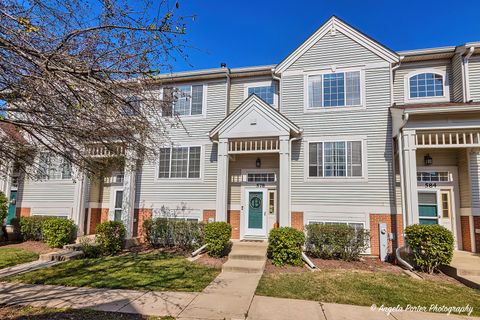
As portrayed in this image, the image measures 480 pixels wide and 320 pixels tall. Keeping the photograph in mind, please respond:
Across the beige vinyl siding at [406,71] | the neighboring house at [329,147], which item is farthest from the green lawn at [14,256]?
the beige vinyl siding at [406,71]

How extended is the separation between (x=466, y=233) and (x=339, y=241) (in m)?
4.40

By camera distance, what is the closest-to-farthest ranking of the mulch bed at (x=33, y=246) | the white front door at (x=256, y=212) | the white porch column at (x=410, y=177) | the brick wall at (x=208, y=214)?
1. the white porch column at (x=410, y=177)
2. the mulch bed at (x=33, y=246)
3. the white front door at (x=256, y=212)
4. the brick wall at (x=208, y=214)

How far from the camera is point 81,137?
17.6 feet

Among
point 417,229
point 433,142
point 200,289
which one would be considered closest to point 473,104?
point 433,142

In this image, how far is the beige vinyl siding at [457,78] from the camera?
10047 mm

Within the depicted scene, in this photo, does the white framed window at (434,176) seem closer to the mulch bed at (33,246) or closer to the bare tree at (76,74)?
the bare tree at (76,74)

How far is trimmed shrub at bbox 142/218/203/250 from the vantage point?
418 inches

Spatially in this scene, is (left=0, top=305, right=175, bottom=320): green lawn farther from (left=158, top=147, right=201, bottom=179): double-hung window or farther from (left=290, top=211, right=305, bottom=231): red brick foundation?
(left=158, top=147, right=201, bottom=179): double-hung window

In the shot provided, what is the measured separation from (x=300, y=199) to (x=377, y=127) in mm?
3796

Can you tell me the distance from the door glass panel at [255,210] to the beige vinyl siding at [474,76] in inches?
324

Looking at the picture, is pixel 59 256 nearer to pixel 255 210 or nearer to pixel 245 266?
pixel 245 266

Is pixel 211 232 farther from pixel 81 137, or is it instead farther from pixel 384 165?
pixel 384 165

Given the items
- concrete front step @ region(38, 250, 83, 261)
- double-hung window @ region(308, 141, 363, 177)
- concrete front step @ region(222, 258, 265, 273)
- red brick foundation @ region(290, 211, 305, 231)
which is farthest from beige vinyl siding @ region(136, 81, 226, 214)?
double-hung window @ region(308, 141, 363, 177)

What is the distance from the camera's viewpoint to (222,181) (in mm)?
10766
